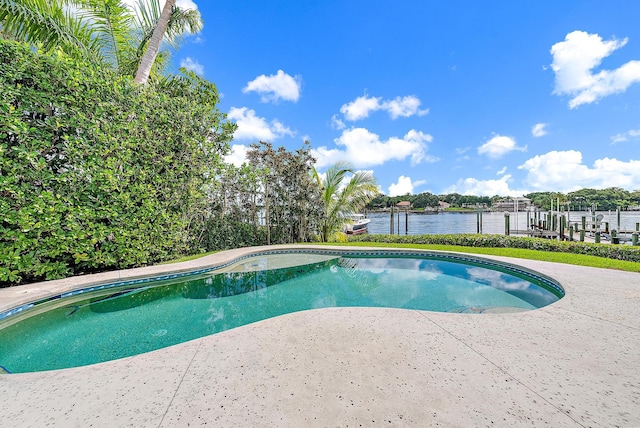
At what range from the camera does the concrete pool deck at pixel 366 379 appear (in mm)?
1470

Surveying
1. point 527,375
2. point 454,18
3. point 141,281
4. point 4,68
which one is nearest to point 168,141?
point 4,68

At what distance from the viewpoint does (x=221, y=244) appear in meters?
8.71

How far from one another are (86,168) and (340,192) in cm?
779

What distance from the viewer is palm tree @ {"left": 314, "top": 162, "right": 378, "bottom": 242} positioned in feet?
34.9

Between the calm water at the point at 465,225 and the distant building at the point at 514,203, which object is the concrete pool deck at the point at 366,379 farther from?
the distant building at the point at 514,203

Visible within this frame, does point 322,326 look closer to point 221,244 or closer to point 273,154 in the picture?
point 221,244

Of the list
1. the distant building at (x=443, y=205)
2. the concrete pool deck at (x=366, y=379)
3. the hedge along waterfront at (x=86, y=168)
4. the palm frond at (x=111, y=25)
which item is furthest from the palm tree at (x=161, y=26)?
the distant building at (x=443, y=205)

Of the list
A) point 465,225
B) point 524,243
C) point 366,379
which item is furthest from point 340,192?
point 465,225

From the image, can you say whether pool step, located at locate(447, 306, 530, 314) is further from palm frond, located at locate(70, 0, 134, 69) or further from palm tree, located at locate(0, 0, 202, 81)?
palm frond, located at locate(70, 0, 134, 69)

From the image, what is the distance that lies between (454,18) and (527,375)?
12.8m

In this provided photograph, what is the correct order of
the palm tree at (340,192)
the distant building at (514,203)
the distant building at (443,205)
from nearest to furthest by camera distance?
the palm tree at (340,192)
the distant building at (514,203)
the distant building at (443,205)

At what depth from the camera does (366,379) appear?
1784mm

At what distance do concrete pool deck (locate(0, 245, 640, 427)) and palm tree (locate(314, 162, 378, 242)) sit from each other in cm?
799

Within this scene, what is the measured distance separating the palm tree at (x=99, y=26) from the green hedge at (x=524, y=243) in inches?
369
